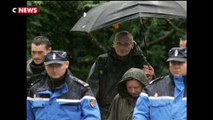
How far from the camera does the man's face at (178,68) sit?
5.14 m

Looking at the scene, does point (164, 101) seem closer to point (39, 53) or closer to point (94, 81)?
point (94, 81)

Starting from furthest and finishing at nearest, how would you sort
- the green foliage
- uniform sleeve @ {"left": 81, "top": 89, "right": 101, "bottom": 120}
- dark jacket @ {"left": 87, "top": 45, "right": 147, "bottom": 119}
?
the green foliage → dark jacket @ {"left": 87, "top": 45, "right": 147, "bottom": 119} → uniform sleeve @ {"left": 81, "top": 89, "right": 101, "bottom": 120}

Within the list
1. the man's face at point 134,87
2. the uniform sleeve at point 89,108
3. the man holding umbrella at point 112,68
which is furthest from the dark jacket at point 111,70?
the uniform sleeve at point 89,108

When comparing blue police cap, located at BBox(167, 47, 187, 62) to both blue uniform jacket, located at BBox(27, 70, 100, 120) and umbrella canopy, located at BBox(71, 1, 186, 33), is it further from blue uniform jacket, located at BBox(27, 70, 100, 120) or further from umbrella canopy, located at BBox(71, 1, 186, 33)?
umbrella canopy, located at BBox(71, 1, 186, 33)

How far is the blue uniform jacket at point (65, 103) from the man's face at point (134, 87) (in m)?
0.82

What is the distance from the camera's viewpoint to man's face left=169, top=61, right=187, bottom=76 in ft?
16.9

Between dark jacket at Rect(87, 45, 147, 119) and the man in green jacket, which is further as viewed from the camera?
dark jacket at Rect(87, 45, 147, 119)

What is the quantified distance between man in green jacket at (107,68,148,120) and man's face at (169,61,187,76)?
0.62 metres

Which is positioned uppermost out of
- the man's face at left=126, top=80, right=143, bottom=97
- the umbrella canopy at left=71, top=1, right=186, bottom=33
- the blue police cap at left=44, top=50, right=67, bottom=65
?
the umbrella canopy at left=71, top=1, right=186, bottom=33

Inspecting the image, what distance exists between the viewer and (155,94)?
5.15 m

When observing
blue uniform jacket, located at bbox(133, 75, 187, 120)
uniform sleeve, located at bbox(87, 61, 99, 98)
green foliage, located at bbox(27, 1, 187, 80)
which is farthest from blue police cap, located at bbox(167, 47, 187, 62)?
green foliage, located at bbox(27, 1, 187, 80)

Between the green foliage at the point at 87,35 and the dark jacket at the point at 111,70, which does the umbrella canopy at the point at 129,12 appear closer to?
the dark jacket at the point at 111,70
